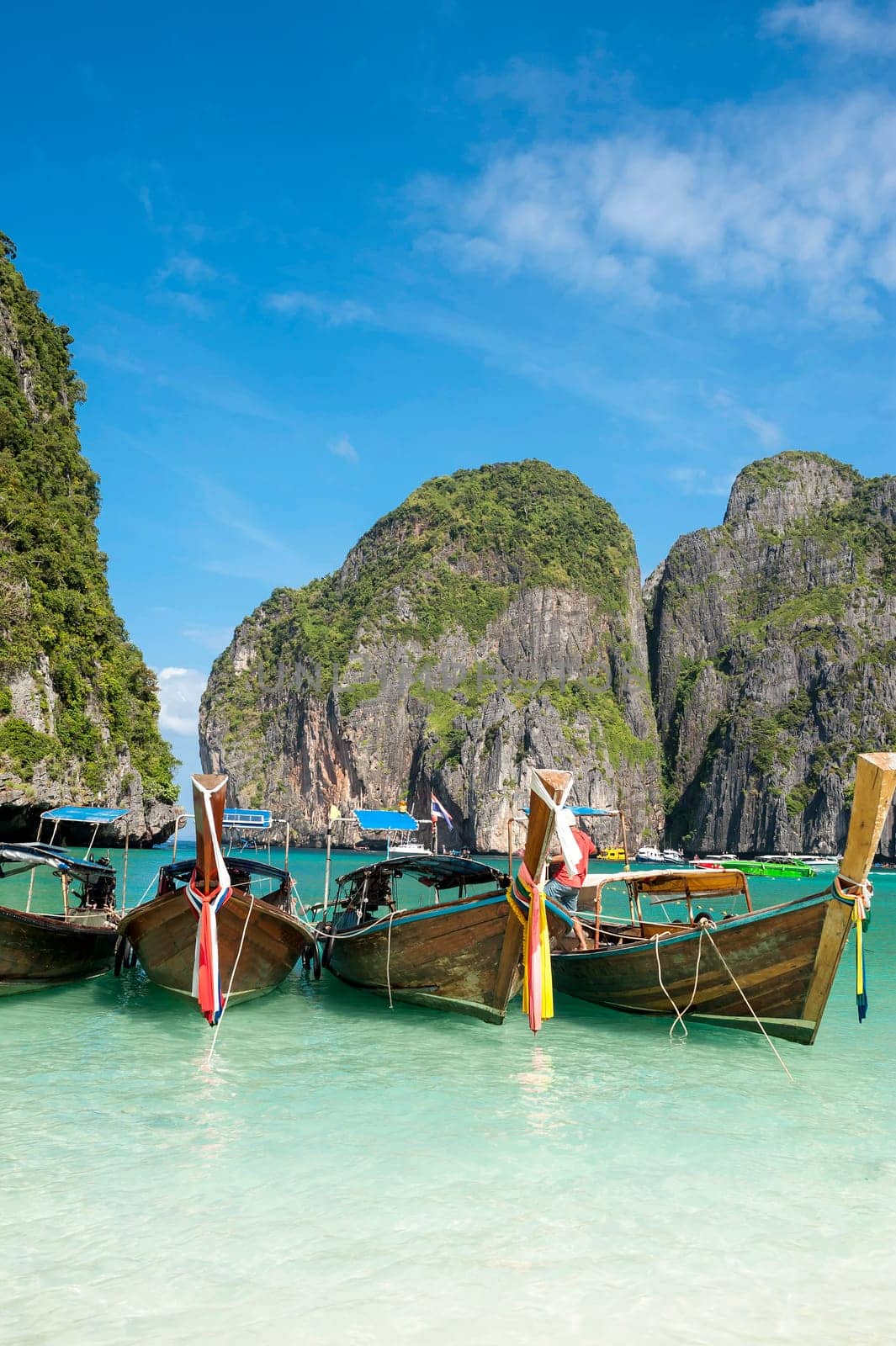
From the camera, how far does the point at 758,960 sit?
9.38 m

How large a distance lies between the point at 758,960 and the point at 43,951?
899 centimetres

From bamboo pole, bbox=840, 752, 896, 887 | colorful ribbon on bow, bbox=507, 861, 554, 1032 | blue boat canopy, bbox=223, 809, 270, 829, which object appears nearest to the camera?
bamboo pole, bbox=840, 752, 896, 887

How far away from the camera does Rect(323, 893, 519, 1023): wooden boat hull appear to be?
9742 millimetres

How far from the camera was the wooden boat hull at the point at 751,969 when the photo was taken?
888 cm

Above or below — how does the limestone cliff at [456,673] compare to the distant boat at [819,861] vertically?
above

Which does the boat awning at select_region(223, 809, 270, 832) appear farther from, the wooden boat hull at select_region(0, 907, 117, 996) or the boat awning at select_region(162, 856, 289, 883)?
the wooden boat hull at select_region(0, 907, 117, 996)

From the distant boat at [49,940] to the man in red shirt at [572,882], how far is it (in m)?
6.52

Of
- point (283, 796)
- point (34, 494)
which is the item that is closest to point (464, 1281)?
point (34, 494)

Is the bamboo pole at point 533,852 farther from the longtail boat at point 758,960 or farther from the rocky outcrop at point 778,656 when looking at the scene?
the rocky outcrop at point 778,656

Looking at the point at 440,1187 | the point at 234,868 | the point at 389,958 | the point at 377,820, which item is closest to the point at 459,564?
the point at 377,820

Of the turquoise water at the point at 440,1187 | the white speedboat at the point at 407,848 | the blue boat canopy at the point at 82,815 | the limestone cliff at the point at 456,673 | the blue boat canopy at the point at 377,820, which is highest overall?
the limestone cliff at the point at 456,673

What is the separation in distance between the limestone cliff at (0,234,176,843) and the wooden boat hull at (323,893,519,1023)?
1969cm

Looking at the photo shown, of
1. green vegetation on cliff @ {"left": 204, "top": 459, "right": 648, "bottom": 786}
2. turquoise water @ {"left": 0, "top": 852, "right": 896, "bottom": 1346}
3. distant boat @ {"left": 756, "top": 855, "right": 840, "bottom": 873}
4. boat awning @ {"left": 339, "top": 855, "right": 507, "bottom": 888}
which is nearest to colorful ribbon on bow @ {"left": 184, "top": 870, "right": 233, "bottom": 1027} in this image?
turquoise water @ {"left": 0, "top": 852, "right": 896, "bottom": 1346}

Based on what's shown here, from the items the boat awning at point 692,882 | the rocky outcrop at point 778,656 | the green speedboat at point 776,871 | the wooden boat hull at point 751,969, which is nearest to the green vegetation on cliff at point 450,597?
the rocky outcrop at point 778,656
